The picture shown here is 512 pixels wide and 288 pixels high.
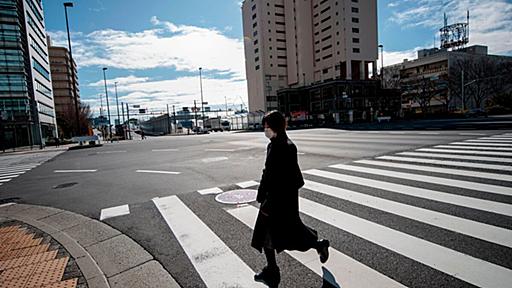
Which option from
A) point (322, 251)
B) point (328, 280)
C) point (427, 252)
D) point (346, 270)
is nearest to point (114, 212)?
point (322, 251)

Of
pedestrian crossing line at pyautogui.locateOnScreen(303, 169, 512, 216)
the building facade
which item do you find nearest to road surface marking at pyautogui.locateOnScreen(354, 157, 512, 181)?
pedestrian crossing line at pyautogui.locateOnScreen(303, 169, 512, 216)

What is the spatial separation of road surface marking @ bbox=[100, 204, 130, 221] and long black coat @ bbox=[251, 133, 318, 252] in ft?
11.6

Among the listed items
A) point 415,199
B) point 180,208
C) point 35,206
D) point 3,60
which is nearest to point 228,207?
point 180,208

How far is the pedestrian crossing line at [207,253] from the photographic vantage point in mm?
2863

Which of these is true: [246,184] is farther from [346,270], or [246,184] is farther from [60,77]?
[60,77]

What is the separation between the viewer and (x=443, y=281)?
2600mm

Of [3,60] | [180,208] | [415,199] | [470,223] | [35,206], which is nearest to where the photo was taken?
[470,223]

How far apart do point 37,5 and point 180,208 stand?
6906cm

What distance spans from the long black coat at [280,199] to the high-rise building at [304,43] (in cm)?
6242

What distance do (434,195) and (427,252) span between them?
2.40 metres

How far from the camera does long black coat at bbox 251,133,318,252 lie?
2.65m

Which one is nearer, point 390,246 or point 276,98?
point 390,246

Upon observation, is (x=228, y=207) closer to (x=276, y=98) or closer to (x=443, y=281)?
(x=443, y=281)

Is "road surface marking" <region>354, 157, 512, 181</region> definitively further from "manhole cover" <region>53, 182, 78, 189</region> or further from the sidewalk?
"manhole cover" <region>53, 182, 78, 189</region>
